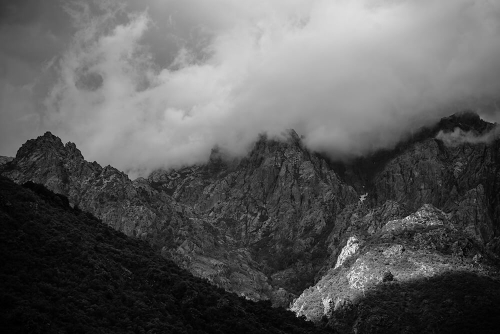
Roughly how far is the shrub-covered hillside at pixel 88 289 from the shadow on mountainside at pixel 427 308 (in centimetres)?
6988

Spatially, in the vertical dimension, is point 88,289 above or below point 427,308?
below

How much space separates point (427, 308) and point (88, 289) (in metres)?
137

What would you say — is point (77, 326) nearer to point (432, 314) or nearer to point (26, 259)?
point (26, 259)

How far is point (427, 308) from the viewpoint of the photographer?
171125mm

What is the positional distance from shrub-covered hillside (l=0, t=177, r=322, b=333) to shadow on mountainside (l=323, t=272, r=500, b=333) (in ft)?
229

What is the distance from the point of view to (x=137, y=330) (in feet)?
227

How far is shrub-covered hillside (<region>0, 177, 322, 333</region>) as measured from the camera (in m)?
62.2

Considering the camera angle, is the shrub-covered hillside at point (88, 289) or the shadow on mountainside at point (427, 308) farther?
the shadow on mountainside at point (427, 308)

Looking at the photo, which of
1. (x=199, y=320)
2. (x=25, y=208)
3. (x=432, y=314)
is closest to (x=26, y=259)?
(x=25, y=208)

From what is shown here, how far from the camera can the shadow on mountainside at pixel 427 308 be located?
6220 inches

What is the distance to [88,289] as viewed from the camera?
73.5m

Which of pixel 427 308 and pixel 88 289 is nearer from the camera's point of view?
pixel 88 289

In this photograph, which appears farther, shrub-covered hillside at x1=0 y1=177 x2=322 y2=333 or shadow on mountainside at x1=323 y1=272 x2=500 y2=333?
shadow on mountainside at x1=323 y1=272 x2=500 y2=333

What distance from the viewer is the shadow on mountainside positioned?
15800 cm
